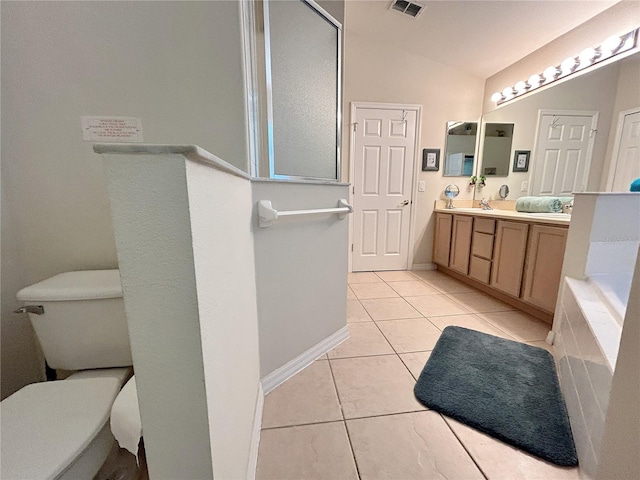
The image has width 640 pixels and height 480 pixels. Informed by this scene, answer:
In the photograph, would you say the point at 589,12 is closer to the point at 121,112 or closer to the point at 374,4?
the point at 374,4

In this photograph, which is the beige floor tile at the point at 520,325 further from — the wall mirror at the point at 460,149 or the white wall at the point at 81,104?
the white wall at the point at 81,104

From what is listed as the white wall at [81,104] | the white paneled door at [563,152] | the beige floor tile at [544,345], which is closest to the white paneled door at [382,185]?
the white paneled door at [563,152]

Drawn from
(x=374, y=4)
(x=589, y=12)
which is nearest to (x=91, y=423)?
(x=374, y=4)

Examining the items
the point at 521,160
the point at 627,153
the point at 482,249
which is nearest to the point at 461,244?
the point at 482,249

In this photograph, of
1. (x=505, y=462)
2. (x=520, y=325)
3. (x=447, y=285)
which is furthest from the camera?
(x=447, y=285)

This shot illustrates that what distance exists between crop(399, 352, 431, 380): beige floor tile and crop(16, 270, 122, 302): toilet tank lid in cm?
140

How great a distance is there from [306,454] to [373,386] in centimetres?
47

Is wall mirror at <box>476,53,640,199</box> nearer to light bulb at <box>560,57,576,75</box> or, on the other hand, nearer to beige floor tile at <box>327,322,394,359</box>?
light bulb at <box>560,57,576,75</box>

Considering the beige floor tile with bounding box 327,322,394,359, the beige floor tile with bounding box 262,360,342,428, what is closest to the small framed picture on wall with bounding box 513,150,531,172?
the beige floor tile with bounding box 327,322,394,359

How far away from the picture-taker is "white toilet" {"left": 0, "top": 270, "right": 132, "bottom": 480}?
60cm

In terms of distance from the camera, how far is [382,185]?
3.09 metres

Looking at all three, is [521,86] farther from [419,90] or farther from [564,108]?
[419,90]

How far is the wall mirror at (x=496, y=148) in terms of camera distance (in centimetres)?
274

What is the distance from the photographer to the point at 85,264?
1.10 meters
